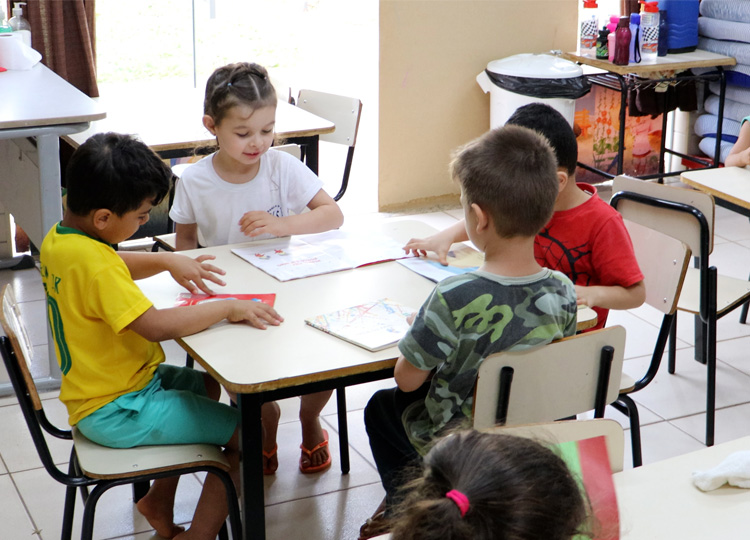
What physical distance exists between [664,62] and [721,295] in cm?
222

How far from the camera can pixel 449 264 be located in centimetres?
205

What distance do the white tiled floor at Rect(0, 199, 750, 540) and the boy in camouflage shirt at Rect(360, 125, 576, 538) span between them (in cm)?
73

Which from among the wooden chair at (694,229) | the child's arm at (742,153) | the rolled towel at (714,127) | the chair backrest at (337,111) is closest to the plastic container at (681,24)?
the rolled towel at (714,127)

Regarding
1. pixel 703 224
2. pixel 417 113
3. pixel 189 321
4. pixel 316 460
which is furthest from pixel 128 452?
pixel 417 113

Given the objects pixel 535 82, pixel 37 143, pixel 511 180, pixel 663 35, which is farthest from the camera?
pixel 663 35

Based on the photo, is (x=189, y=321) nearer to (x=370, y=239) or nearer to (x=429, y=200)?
(x=370, y=239)

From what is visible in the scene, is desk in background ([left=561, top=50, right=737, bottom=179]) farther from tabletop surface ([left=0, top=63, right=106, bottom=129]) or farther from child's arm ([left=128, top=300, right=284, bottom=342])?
child's arm ([left=128, top=300, right=284, bottom=342])

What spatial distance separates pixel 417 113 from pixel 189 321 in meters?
3.07

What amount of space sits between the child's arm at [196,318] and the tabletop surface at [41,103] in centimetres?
120

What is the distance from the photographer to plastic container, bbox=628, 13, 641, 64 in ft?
14.5

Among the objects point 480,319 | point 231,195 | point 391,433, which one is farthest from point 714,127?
point 480,319

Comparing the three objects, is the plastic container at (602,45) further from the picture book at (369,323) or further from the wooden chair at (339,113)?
the picture book at (369,323)

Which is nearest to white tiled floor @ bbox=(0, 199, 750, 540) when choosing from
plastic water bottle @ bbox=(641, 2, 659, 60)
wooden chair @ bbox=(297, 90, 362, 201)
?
wooden chair @ bbox=(297, 90, 362, 201)

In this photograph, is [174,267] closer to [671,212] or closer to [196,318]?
[196,318]
